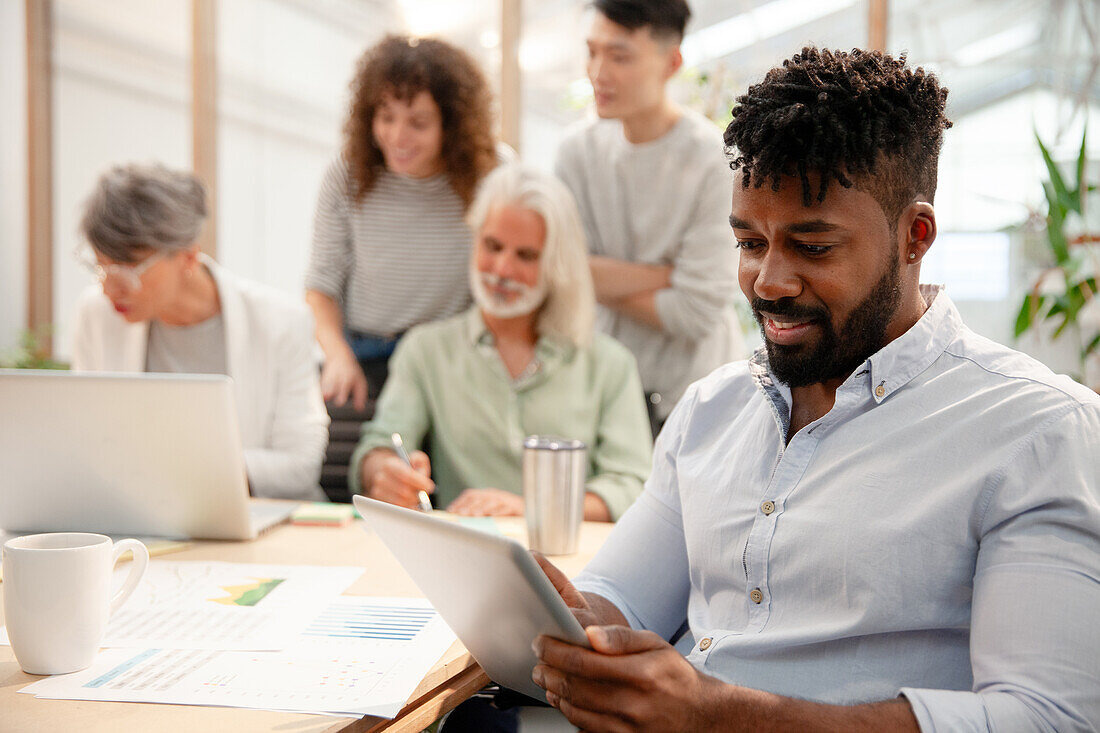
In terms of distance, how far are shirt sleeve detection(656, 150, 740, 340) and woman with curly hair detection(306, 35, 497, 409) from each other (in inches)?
23.3

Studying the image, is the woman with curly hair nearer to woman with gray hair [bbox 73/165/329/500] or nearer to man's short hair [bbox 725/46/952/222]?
woman with gray hair [bbox 73/165/329/500]

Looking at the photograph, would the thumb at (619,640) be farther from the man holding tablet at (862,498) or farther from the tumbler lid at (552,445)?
the tumbler lid at (552,445)

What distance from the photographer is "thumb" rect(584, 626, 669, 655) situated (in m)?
0.93

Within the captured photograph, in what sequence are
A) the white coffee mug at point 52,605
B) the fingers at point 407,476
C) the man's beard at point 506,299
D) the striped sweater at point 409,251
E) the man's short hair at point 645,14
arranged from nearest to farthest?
1. the white coffee mug at point 52,605
2. the fingers at point 407,476
3. the man's beard at point 506,299
4. the man's short hair at point 645,14
5. the striped sweater at point 409,251

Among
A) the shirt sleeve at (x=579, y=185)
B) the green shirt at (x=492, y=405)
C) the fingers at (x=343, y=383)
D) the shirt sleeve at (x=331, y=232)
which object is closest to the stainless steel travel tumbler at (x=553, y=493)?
the green shirt at (x=492, y=405)

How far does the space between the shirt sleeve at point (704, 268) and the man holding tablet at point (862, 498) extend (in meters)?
1.33

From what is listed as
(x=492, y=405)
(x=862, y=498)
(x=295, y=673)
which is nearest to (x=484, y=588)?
(x=295, y=673)

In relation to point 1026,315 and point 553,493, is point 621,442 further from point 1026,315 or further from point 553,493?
point 1026,315

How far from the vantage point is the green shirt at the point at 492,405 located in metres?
2.20

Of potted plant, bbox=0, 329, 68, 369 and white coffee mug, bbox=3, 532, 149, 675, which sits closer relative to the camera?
white coffee mug, bbox=3, 532, 149, 675

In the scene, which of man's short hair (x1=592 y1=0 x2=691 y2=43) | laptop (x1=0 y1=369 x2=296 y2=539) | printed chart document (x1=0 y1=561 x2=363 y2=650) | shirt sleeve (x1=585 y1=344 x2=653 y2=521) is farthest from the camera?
man's short hair (x1=592 y1=0 x2=691 y2=43)

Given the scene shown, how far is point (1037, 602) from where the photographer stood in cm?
90

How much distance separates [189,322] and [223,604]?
1.41 m

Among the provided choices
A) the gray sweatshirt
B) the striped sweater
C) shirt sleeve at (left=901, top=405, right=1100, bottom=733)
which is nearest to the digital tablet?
shirt sleeve at (left=901, top=405, right=1100, bottom=733)
